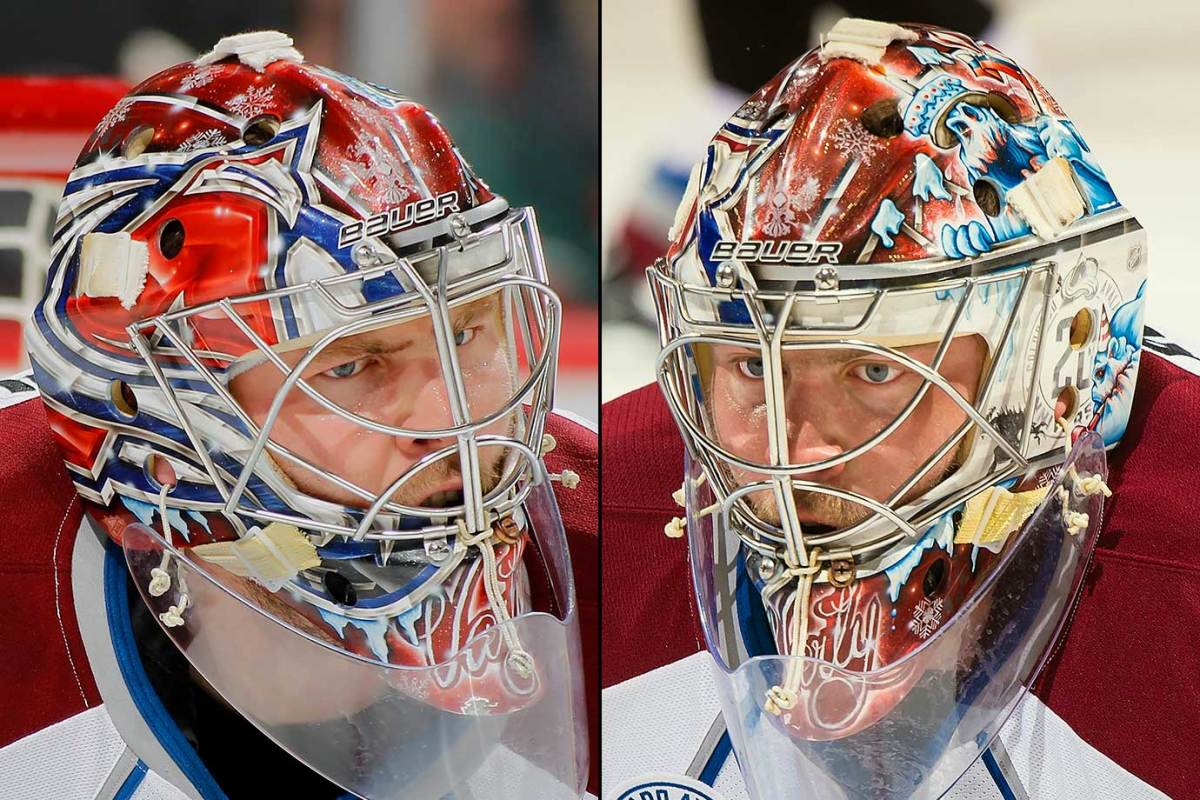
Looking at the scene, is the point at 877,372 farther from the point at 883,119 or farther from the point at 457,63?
the point at 457,63

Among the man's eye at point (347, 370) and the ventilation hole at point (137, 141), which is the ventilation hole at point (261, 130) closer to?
the ventilation hole at point (137, 141)

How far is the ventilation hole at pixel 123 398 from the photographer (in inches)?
55.6

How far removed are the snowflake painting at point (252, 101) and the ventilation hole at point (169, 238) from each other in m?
0.14

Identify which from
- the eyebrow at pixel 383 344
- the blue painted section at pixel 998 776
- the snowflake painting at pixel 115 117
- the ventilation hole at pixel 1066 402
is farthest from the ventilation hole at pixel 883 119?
the snowflake painting at pixel 115 117

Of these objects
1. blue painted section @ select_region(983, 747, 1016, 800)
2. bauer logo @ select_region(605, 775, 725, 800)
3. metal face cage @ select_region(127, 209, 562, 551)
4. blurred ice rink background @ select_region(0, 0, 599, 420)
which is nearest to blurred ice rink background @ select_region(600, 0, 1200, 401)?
blurred ice rink background @ select_region(0, 0, 599, 420)

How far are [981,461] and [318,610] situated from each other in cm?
73

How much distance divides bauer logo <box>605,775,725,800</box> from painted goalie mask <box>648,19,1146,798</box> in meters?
0.08

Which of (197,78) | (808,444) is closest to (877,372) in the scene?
(808,444)

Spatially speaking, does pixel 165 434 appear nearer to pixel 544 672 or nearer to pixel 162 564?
pixel 162 564

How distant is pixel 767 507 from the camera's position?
1.40 meters

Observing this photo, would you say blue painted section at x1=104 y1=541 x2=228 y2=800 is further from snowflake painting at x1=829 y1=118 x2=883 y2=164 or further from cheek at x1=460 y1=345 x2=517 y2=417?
snowflake painting at x1=829 y1=118 x2=883 y2=164

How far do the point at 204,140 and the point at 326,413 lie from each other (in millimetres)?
312

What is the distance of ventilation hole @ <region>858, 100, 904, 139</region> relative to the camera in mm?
1301

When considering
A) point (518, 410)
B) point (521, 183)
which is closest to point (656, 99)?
point (521, 183)
